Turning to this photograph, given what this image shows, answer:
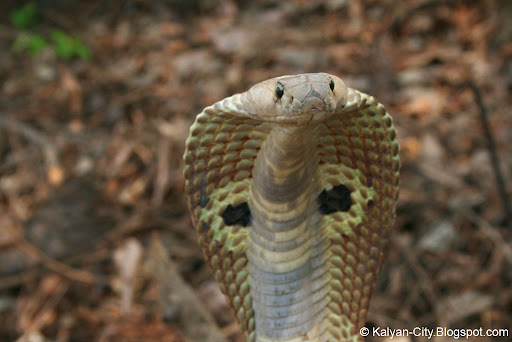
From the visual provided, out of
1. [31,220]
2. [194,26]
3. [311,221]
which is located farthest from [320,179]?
[194,26]

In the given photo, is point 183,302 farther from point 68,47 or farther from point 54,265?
point 68,47

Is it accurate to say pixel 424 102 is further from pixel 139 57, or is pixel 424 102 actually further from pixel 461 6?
pixel 139 57

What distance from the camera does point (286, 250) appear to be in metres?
1.76

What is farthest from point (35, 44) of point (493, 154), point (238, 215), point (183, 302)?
point (493, 154)

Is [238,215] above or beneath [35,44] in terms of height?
beneath

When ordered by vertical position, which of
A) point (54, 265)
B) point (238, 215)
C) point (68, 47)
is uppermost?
point (68, 47)

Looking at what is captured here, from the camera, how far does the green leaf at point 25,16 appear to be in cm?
538

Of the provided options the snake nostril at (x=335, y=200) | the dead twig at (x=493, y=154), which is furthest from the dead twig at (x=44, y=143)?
the dead twig at (x=493, y=154)

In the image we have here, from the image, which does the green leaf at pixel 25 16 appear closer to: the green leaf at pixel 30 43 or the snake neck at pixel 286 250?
the green leaf at pixel 30 43

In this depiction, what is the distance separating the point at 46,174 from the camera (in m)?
3.92

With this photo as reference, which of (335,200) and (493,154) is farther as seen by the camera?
(493,154)

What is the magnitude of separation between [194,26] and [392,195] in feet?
13.6

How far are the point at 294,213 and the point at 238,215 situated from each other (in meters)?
0.21

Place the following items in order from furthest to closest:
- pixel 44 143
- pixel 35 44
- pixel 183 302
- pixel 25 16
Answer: pixel 25 16 → pixel 35 44 → pixel 44 143 → pixel 183 302
